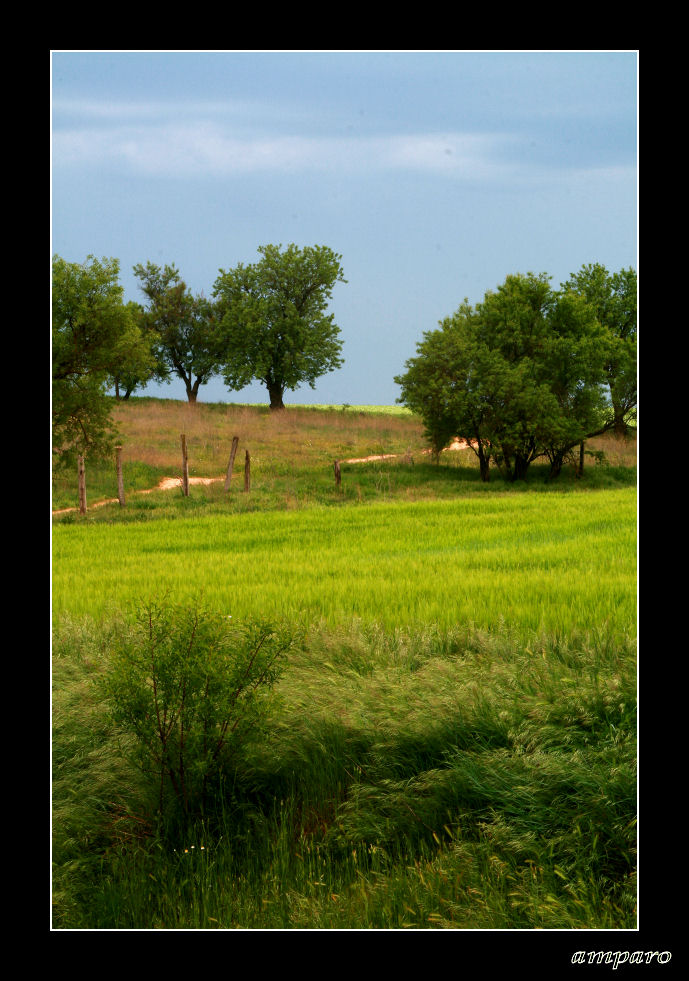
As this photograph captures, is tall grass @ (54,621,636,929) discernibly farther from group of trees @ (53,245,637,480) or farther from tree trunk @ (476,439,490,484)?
tree trunk @ (476,439,490,484)

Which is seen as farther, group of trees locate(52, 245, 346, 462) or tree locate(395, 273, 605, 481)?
group of trees locate(52, 245, 346, 462)

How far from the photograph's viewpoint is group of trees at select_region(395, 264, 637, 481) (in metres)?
35.6

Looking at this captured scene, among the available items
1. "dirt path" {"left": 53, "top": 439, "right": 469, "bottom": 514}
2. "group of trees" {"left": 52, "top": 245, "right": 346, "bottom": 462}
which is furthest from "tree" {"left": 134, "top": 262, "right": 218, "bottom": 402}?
"dirt path" {"left": 53, "top": 439, "right": 469, "bottom": 514}

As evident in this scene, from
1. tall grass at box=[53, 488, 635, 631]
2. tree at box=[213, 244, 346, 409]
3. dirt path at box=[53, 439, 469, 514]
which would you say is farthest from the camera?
tree at box=[213, 244, 346, 409]

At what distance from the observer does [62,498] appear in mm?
26625

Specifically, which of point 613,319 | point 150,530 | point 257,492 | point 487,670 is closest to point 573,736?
point 487,670

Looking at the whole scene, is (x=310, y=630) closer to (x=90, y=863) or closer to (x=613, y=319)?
(x=90, y=863)

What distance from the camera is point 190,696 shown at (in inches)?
197

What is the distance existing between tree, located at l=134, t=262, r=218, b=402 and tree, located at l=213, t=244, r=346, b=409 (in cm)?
174

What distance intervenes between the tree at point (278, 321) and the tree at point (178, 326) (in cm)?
174

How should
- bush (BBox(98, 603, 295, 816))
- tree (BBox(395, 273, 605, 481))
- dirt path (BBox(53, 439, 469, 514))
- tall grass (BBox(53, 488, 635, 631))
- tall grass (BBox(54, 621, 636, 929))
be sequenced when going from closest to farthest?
tall grass (BBox(54, 621, 636, 929)) → bush (BBox(98, 603, 295, 816)) → tall grass (BBox(53, 488, 635, 631)) → dirt path (BBox(53, 439, 469, 514)) → tree (BBox(395, 273, 605, 481))

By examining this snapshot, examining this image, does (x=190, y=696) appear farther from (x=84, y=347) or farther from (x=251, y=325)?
(x=251, y=325)

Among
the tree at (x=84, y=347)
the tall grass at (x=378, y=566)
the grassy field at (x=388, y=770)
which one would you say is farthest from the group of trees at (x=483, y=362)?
the grassy field at (x=388, y=770)

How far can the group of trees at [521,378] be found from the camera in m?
35.6
